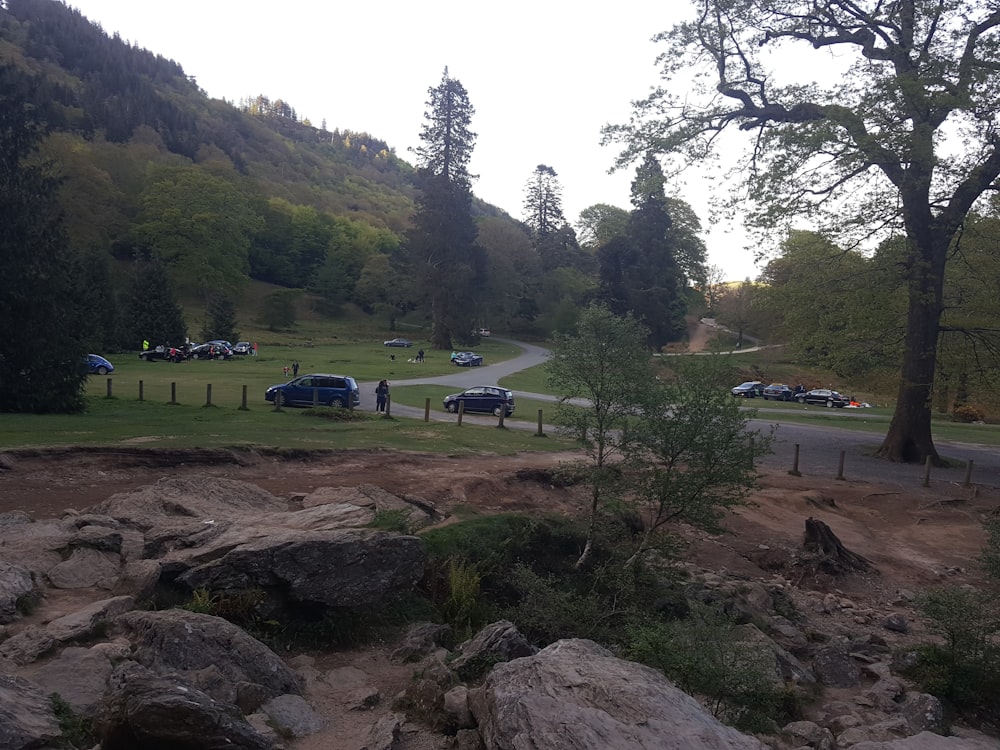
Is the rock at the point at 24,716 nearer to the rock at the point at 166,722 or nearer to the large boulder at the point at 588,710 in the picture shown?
the rock at the point at 166,722

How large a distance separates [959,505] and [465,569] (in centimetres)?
1640

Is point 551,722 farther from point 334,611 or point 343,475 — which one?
point 343,475

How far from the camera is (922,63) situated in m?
24.1

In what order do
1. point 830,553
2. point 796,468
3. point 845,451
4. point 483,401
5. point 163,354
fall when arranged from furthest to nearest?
point 163,354 → point 483,401 → point 845,451 → point 796,468 → point 830,553

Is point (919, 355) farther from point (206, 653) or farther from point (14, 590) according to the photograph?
point (14, 590)

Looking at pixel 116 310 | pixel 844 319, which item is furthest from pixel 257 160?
pixel 844 319

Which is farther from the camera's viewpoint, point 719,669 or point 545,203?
point 545,203

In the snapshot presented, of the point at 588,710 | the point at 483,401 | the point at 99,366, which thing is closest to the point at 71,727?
the point at 588,710

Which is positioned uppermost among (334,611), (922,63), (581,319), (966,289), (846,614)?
(922,63)

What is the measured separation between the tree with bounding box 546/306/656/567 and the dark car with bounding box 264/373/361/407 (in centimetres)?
1794

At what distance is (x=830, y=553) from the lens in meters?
16.4

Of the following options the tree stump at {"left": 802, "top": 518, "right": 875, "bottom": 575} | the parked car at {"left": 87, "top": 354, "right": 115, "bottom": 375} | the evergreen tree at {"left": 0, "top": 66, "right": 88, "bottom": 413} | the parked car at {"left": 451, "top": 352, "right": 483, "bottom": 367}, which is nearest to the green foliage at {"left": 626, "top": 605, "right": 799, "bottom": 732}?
the tree stump at {"left": 802, "top": 518, "right": 875, "bottom": 575}

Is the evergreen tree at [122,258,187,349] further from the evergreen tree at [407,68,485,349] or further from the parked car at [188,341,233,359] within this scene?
the evergreen tree at [407,68,485,349]

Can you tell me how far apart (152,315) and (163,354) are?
22.0ft
